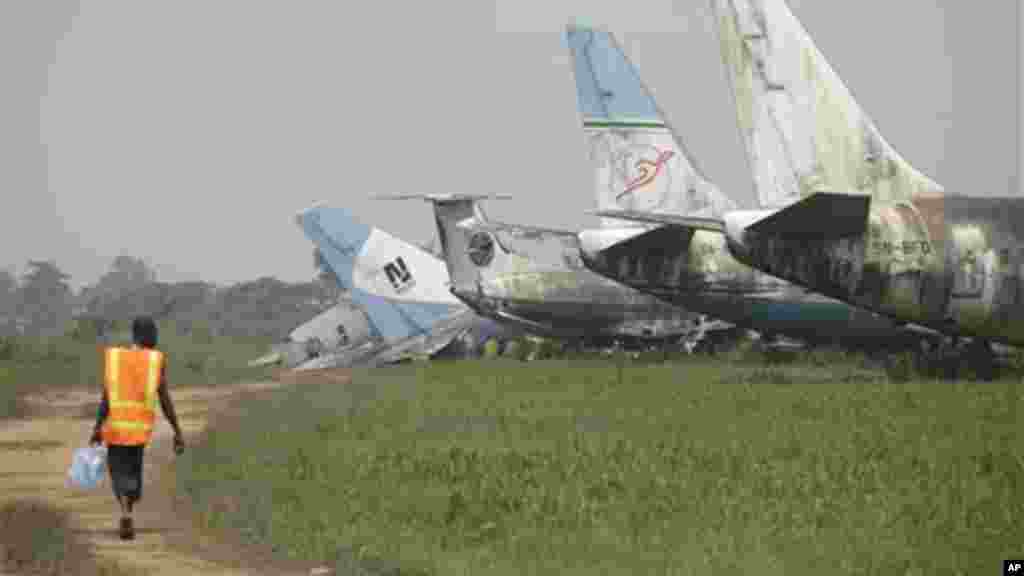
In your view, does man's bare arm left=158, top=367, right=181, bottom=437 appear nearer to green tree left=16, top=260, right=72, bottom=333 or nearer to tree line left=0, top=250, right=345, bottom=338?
tree line left=0, top=250, right=345, bottom=338

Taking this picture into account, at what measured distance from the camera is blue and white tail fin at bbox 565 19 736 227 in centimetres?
4900

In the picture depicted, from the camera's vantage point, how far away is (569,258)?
58.4 m

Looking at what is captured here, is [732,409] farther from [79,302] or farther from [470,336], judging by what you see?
[79,302]

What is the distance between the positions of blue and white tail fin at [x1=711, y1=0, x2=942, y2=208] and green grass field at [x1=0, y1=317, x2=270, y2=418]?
1390 centimetres

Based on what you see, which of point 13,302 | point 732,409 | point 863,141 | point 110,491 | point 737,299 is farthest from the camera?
point 13,302

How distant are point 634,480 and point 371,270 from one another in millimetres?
37615

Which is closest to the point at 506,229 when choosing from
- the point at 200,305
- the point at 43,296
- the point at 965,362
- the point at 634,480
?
the point at 965,362

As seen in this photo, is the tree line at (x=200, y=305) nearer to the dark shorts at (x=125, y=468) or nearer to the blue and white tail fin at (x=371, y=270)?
the blue and white tail fin at (x=371, y=270)

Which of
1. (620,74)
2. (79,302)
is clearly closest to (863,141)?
(620,74)

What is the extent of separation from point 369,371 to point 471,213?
6690 mm

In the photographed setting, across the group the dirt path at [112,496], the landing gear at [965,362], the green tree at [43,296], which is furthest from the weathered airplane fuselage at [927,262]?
the green tree at [43,296]

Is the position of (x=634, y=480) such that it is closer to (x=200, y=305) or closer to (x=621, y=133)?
(x=621, y=133)

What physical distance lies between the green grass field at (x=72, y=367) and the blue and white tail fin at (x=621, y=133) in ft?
32.9

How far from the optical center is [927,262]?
3694cm
